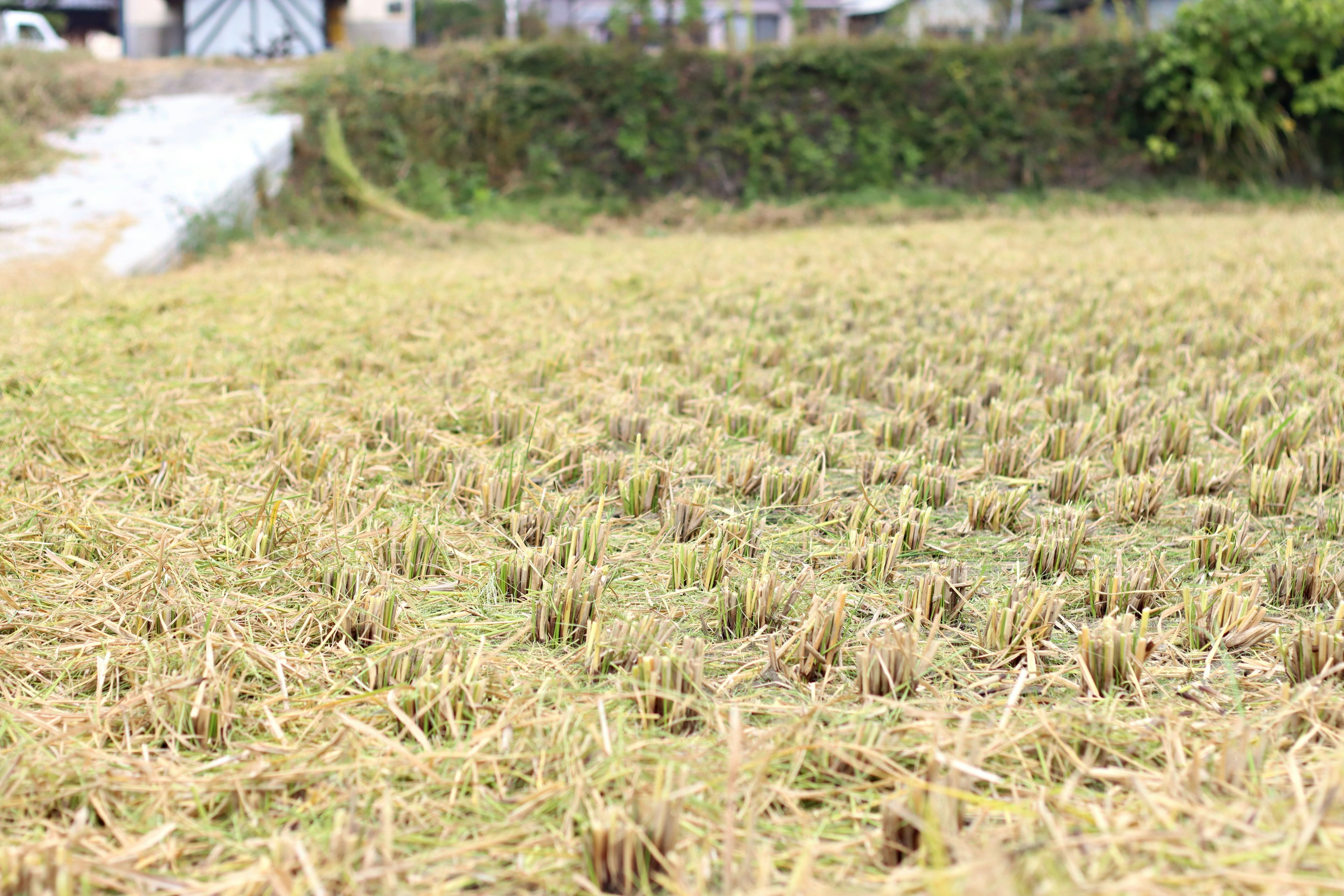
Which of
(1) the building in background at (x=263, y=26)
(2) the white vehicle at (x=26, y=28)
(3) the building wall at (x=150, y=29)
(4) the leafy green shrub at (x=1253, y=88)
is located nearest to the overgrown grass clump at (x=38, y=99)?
(1) the building in background at (x=263, y=26)

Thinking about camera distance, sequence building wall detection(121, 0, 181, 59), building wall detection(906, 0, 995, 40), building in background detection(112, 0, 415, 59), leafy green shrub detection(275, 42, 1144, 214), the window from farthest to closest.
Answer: the window
building wall detection(121, 0, 181, 59)
building in background detection(112, 0, 415, 59)
building wall detection(906, 0, 995, 40)
leafy green shrub detection(275, 42, 1144, 214)

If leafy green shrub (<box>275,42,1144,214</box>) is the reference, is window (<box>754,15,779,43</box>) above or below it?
above

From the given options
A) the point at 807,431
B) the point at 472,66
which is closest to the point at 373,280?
the point at 807,431

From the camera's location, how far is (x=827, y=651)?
1.57 meters

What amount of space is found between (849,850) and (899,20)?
596 inches

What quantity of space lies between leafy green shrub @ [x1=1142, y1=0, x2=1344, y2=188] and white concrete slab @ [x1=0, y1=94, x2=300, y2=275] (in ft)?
33.1

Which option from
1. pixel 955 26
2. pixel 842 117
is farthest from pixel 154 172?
pixel 955 26

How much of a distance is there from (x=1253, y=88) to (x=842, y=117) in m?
4.87

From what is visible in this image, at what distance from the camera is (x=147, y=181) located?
8.80 meters

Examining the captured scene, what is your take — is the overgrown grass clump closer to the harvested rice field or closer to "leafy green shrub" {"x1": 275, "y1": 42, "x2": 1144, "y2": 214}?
"leafy green shrub" {"x1": 275, "y1": 42, "x2": 1144, "y2": 214}

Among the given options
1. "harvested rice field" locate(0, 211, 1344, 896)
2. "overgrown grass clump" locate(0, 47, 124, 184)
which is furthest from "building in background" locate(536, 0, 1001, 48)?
"harvested rice field" locate(0, 211, 1344, 896)

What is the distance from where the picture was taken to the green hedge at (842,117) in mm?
11758

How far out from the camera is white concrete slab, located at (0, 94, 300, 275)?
7223 mm

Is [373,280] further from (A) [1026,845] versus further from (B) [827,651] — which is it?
(A) [1026,845]
